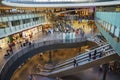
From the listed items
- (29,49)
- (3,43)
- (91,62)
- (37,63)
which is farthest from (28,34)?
(91,62)

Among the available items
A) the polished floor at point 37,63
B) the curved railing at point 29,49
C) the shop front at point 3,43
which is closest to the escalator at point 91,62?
the polished floor at point 37,63

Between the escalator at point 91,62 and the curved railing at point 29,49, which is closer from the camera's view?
the curved railing at point 29,49

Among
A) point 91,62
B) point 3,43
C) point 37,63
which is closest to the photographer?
point 91,62

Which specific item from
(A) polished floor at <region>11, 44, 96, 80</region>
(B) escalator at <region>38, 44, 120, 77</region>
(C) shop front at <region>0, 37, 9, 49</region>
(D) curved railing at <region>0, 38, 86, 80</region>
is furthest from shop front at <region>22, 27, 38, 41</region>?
(B) escalator at <region>38, 44, 120, 77</region>

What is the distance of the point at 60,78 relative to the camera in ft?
70.5

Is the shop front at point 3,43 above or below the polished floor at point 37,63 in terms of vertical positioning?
above

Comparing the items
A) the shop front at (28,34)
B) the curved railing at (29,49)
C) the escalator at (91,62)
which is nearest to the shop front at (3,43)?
the curved railing at (29,49)

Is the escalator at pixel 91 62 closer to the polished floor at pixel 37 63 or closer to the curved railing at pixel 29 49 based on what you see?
the polished floor at pixel 37 63

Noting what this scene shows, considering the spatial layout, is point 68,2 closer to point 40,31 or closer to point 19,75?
point 40,31

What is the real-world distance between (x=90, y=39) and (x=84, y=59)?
8460 millimetres

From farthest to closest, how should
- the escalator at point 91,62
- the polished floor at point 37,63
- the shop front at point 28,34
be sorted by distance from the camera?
the shop front at point 28,34, the polished floor at point 37,63, the escalator at point 91,62

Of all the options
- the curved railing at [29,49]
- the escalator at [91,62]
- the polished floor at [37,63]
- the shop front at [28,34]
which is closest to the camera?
the curved railing at [29,49]

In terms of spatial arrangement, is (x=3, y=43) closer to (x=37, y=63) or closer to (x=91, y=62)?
(x=37, y=63)

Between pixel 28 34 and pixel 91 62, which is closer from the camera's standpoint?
pixel 91 62
